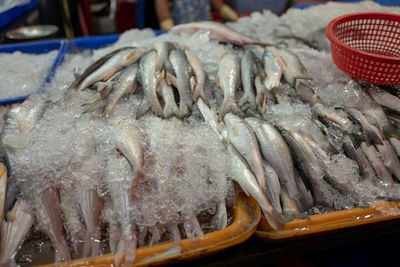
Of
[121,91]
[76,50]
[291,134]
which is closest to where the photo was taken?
[291,134]

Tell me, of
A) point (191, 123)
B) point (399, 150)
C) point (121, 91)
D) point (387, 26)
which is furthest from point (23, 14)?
point (399, 150)

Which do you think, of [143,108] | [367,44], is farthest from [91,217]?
[367,44]

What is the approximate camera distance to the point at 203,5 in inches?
193

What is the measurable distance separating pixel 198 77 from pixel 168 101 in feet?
1.22

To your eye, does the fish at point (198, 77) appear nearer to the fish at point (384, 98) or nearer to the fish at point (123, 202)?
the fish at point (123, 202)

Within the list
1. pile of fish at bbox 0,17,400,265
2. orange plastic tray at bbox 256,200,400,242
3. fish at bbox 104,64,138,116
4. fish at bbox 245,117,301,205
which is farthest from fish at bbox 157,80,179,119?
orange plastic tray at bbox 256,200,400,242

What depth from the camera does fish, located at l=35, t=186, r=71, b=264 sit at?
1300 mm

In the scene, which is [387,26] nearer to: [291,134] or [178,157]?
[291,134]

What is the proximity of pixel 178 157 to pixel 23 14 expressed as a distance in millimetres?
4745

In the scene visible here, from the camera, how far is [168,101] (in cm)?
192

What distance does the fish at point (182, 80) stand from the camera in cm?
190

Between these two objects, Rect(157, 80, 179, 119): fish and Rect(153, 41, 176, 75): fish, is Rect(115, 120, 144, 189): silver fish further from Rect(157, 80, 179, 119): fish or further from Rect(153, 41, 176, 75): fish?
Rect(153, 41, 176, 75): fish

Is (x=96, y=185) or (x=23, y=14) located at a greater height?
(x=23, y=14)

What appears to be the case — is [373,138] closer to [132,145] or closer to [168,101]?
[168,101]
